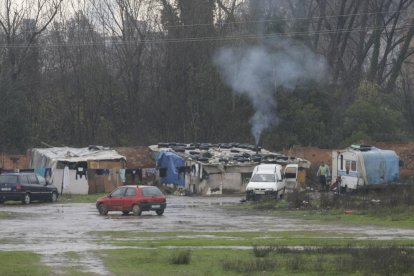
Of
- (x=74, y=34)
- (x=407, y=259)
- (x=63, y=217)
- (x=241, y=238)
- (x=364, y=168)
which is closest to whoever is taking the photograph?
(x=407, y=259)

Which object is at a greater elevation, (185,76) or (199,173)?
(185,76)

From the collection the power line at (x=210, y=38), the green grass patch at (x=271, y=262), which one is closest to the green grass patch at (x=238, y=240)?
the green grass patch at (x=271, y=262)

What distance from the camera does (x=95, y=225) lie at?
3575 cm

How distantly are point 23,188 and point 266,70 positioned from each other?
2659 centimetres

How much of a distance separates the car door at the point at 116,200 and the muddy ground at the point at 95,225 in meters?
0.56

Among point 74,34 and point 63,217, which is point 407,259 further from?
point 74,34

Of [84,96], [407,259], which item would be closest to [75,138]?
[84,96]

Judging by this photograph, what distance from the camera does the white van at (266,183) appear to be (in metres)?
50.2

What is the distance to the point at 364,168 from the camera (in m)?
51.2

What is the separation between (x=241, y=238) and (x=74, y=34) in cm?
6369

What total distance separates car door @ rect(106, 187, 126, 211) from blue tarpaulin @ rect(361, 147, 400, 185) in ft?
49.7

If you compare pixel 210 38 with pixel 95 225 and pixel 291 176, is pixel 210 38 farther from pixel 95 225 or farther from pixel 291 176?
pixel 95 225

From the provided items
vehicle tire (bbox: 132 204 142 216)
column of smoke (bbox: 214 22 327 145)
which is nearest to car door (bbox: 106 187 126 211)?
vehicle tire (bbox: 132 204 142 216)

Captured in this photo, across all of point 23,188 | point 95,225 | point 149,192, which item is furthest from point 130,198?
point 23,188
